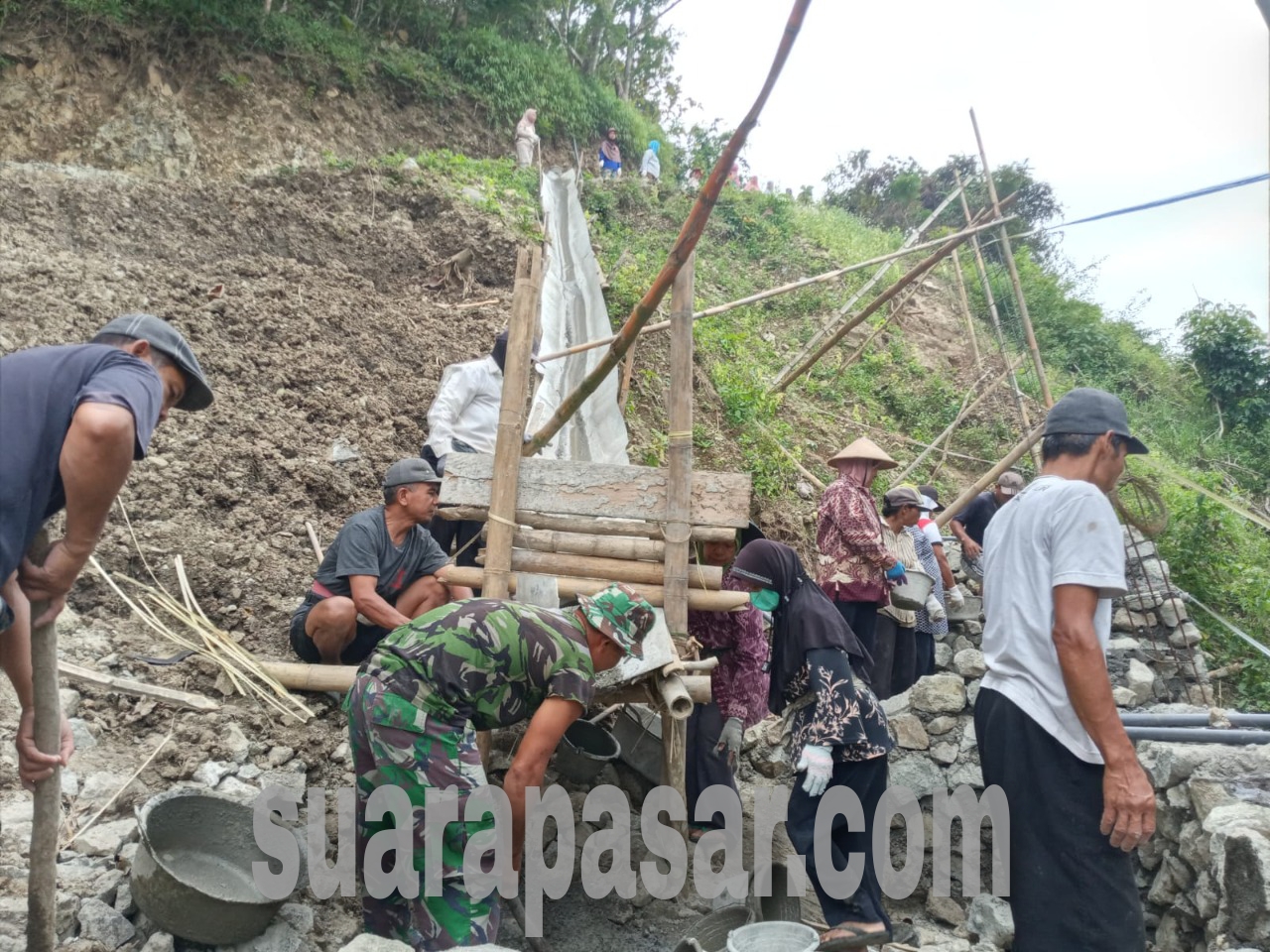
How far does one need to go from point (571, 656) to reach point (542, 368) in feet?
10.8

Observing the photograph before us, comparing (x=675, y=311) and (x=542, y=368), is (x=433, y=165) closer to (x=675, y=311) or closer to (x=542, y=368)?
(x=542, y=368)

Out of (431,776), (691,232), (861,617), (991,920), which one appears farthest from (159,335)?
(991,920)

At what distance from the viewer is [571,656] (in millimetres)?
2879

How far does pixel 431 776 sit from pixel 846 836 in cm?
170

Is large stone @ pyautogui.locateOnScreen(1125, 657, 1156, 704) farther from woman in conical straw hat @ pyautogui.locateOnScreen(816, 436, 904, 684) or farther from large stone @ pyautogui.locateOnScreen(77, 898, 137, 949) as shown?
large stone @ pyautogui.locateOnScreen(77, 898, 137, 949)

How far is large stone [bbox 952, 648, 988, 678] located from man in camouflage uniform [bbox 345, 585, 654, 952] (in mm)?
4042

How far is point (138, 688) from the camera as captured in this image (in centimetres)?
395

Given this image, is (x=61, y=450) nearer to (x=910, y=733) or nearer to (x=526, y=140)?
(x=910, y=733)

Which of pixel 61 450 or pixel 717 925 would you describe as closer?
pixel 61 450

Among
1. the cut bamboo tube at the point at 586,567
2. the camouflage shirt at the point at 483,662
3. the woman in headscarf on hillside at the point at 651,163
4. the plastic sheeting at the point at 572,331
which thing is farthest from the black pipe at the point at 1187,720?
the woman in headscarf on hillside at the point at 651,163

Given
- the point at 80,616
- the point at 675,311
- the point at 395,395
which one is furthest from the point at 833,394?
the point at 80,616

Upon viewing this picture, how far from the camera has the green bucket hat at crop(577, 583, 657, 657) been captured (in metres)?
2.97

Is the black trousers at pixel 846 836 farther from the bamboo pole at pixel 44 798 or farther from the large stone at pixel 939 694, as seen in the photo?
the bamboo pole at pixel 44 798

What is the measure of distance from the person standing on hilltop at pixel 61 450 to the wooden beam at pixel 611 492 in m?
1.47
